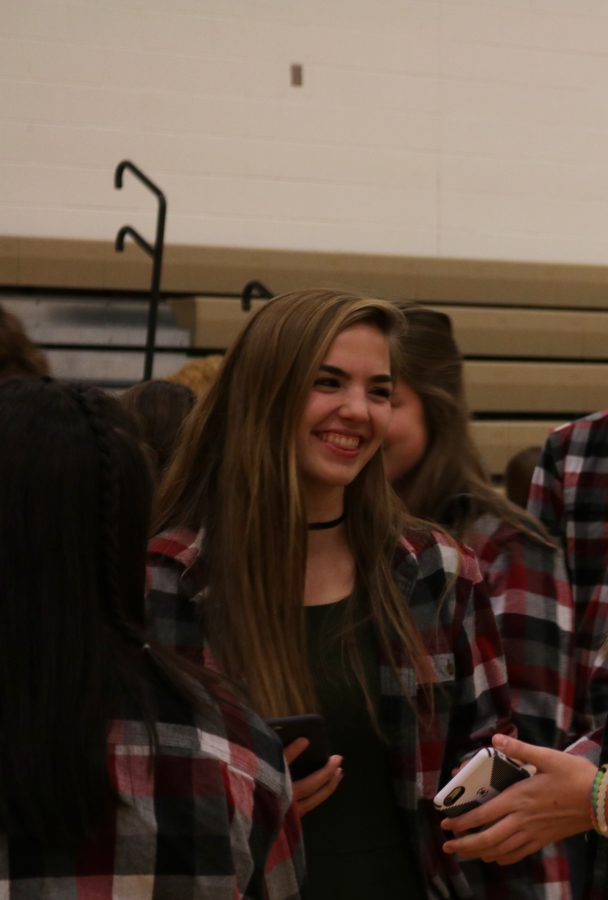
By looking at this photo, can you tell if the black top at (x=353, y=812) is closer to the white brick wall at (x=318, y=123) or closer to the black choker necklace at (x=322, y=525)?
the black choker necklace at (x=322, y=525)

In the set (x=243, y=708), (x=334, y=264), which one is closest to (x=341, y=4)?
(x=334, y=264)

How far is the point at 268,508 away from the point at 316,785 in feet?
1.41

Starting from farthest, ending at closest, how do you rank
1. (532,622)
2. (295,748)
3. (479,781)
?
(532,622) < (479,781) < (295,748)

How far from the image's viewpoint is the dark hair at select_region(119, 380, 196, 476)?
2.62 meters

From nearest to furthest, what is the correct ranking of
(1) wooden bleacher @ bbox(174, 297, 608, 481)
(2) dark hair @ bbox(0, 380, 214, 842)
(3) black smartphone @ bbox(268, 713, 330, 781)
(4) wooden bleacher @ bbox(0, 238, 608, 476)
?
(2) dark hair @ bbox(0, 380, 214, 842)
(3) black smartphone @ bbox(268, 713, 330, 781)
(4) wooden bleacher @ bbox(0, 238, 608, 476)
(1) wooden bleacher @ bbox(174, 297, 608, 481)

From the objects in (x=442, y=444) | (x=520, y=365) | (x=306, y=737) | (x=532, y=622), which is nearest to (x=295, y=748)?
(x=306, y=737)

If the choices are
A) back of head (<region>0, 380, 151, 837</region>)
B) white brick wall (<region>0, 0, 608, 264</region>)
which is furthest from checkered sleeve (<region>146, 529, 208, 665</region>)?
white brick wall (<region>0, 0, 608, 264</region>)

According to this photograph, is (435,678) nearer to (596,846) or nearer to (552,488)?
(596,846)

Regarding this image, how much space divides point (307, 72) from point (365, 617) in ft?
18.4

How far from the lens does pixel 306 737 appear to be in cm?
167

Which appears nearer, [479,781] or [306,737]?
[306,737]

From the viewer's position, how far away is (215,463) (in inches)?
81.7

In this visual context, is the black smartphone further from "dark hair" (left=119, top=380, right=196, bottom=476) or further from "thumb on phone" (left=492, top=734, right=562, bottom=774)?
"dark hair" (left=119, top=380, right=196, bottom=476)

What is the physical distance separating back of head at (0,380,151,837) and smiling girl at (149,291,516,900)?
0.69 metres
